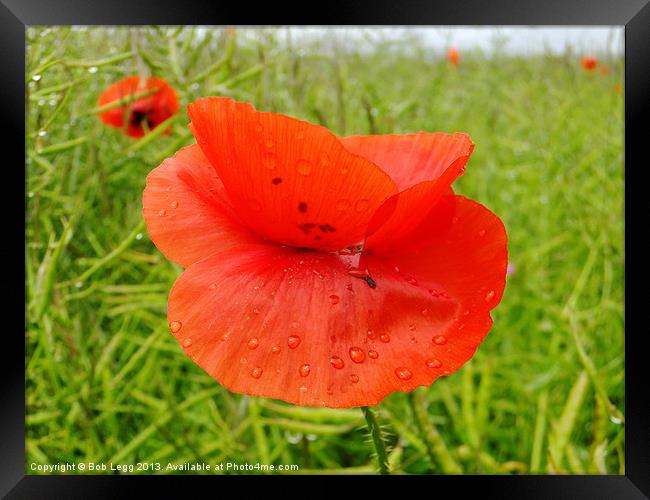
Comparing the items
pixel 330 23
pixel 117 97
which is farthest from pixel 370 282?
pixel 117 97

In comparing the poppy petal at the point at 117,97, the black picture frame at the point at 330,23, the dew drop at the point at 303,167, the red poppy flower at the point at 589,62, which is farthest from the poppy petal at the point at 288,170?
the red poppy flower at the point at 589,62

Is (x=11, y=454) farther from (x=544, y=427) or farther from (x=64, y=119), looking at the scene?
(x=544, y=427)

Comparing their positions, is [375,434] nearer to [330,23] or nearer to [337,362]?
[337,362]

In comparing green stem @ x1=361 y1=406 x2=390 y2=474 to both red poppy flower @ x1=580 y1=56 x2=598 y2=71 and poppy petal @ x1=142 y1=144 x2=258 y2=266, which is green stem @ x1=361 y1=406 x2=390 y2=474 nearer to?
poppy petal @ x1=142 y1=144 x2=258 y2=266

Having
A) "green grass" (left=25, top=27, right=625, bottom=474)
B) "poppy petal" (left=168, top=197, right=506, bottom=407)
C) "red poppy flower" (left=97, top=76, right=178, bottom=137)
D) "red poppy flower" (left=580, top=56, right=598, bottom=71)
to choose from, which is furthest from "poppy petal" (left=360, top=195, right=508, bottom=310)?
"red poppy flower" (left=580, top=56, right=598, bottom=71)

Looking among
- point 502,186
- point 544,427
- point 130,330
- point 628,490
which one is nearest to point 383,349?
point 628,490

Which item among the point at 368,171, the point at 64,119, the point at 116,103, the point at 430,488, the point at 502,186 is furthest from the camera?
the point at 502,186

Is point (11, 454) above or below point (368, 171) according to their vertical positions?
below
